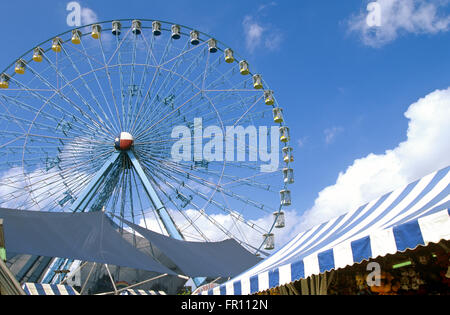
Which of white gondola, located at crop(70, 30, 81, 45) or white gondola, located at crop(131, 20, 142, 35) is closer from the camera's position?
white gondola, located at crop(70, 30, 81, 45)

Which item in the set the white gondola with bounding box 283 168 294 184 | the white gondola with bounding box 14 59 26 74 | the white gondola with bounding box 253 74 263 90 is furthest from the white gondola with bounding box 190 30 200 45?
the white gondola with bounding box 14 59 26 74

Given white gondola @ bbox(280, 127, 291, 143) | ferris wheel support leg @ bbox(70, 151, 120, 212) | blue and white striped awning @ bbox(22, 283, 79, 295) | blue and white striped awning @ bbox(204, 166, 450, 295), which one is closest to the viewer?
blue and white striped awning @ bbox(204, 166, 450, 295)

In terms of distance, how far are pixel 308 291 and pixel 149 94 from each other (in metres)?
11.6

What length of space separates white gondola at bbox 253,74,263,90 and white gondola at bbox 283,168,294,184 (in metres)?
3.66

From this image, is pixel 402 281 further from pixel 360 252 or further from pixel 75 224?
pixel 75 224

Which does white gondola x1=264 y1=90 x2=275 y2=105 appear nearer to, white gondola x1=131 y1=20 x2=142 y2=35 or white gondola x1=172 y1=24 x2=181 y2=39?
white gondola x1=172 y1=24 x2=181 y2=39

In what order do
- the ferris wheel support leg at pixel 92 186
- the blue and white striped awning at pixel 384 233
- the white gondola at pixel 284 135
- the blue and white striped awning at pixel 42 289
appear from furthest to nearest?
the white gondola at pixel 284 135 → the ferris wheel support leg at pixel 92 186 → the blue and white striped awning at pixel 42 289 → the blue and white striped awning at pixel 384 233

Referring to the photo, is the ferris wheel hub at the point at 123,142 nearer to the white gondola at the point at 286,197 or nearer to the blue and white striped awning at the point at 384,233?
the white gondola at the point at 286,197

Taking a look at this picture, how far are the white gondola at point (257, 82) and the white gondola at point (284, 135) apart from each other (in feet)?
6.73

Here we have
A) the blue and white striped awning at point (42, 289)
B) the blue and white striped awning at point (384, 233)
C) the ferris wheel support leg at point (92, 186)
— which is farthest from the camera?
the ferris wheel support leg at point (92, 186)

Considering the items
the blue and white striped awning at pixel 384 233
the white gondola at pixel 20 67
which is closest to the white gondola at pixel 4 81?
the white gondola at pixel 20 67

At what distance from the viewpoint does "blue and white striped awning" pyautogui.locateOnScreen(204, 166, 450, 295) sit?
362 centimetres

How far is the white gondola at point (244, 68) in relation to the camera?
642 inches
